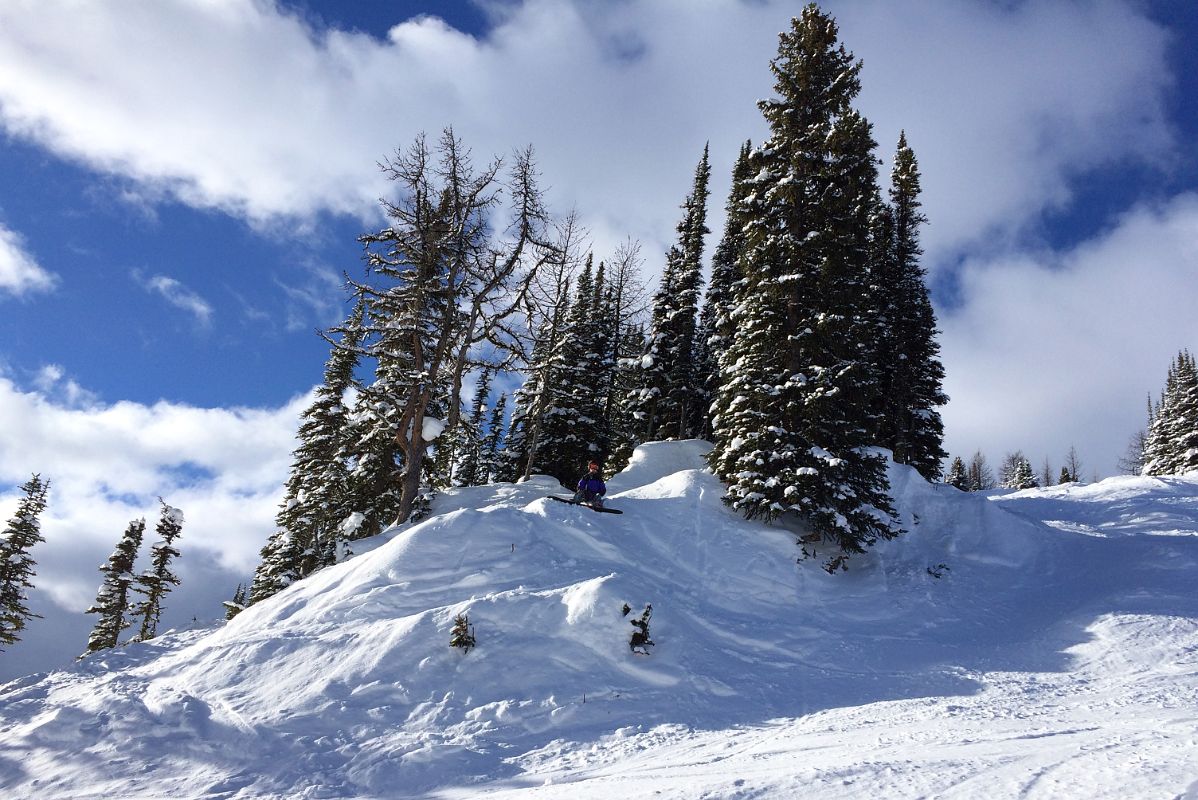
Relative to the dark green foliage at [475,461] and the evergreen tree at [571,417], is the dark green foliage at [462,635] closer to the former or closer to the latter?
the evergreen tree at [571,417]

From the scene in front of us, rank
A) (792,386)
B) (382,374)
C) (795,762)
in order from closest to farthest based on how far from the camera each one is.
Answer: (795,762)
(792,386)
(382,374)

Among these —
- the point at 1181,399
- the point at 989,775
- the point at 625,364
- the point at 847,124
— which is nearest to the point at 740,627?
the point at 989,775

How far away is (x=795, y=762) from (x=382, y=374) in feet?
78.4

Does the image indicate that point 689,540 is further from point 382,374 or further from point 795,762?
point 382,374

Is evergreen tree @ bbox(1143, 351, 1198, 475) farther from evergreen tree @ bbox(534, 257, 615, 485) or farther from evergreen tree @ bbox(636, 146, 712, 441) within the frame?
evergreen tree @ bbox(534, 257, 615, 485)

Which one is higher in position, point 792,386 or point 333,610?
point 792,386

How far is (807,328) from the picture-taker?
60.2ft

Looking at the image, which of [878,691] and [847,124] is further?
[847,124]

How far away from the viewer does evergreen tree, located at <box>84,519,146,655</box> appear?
3772 cm

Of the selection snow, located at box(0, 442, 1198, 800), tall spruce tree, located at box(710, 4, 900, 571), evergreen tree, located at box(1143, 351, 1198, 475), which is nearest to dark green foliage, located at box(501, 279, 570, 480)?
tall spruce tree, located at box(710, 4, 900, 571)

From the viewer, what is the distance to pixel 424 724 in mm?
8477

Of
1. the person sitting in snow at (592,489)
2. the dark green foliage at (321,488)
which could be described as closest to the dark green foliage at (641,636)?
the person sitting in snow at (592,489)

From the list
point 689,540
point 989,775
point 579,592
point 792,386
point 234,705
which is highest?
point 792,386

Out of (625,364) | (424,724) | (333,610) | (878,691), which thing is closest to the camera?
(424,724)
